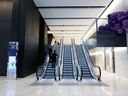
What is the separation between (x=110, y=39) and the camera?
9125 millimetres

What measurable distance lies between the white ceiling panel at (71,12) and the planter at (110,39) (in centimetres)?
513

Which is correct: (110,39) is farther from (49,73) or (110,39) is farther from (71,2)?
(71,2)

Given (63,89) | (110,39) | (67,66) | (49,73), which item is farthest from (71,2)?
(63,89)

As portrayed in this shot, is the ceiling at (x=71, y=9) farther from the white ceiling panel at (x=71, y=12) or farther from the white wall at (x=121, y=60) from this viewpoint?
the white wall at (x=121, y=60)

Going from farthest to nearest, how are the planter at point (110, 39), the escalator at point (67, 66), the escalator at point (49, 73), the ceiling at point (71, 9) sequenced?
the ceiling at point (71, 9), the escalator at point (67, 66), the escalator at point (49, 73), the planter at point (110, 39)

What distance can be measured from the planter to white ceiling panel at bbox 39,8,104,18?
5.13 meters

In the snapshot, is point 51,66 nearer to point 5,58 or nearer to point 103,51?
point 5,58

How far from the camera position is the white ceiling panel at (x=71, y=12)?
46.4 ft

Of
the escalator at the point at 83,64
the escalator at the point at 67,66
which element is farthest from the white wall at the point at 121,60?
the escalator at the point at 67,66

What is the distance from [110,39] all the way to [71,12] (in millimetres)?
6338

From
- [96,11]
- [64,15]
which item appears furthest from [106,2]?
[64,15]

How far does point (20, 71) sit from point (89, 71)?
4215mm

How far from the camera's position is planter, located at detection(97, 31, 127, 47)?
29.9 ft

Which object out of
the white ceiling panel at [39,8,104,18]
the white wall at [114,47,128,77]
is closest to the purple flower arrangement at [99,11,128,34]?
the white wall at [114,47,128,77]
